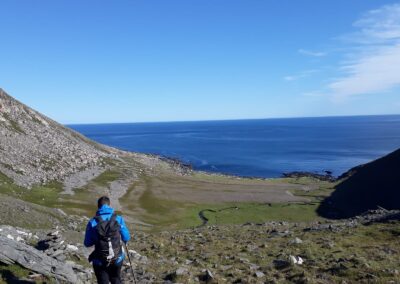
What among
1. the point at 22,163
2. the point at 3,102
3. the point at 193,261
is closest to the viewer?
the point at 193,261

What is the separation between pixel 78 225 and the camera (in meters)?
45.0

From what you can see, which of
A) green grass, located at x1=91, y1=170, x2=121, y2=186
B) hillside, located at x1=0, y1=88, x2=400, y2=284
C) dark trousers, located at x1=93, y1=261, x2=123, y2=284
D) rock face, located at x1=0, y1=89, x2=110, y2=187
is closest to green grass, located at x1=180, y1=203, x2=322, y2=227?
hillside, located at x1=0, y1=88, x2=400, y2=284

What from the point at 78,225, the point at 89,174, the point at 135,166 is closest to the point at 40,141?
the point at 89,174

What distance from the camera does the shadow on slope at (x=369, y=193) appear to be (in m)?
66.0

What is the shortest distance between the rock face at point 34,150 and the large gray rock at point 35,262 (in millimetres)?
58332

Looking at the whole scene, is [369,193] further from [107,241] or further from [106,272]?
[107,241]

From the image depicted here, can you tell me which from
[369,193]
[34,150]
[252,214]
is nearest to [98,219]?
[252,214]

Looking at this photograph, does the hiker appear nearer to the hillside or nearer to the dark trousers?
the dark trousers

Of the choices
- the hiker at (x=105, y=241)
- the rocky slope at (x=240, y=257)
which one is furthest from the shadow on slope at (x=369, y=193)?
the hiker at (x=105, y=241)

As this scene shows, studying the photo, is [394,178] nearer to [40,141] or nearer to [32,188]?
[32,188]

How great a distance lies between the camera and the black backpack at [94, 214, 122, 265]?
12.1m

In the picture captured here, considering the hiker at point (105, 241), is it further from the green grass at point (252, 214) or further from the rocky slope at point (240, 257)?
the green grass at point (252, 214)

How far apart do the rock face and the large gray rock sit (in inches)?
2297

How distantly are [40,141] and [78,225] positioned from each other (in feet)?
197
